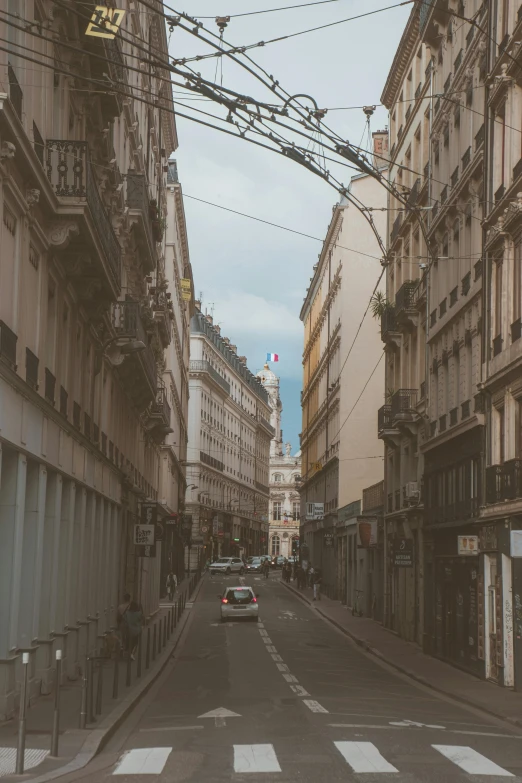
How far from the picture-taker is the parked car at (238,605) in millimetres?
45375

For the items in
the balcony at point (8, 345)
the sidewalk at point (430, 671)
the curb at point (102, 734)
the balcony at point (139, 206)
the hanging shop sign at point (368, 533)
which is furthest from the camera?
the hanging shop sign at point (368, 533)

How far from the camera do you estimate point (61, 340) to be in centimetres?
2317

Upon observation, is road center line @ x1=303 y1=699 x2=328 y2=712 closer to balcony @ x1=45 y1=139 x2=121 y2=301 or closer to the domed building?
balcony @ x1=45 y1=139 x2=121 y2=301

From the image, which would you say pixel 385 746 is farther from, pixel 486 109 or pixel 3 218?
pixel 486 109

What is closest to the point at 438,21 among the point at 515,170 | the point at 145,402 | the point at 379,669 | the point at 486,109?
the point at 486,109

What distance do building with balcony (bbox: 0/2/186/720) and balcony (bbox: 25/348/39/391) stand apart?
3 centimetres

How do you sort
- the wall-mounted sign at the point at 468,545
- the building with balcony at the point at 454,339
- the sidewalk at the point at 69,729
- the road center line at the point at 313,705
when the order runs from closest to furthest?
the sidewalk at the point at 69,729, the road center line at the point at 313,705, the wall-mounted sign at the point at 468,545, the building with balcony at the point at 454,339

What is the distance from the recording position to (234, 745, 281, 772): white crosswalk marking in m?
12.5

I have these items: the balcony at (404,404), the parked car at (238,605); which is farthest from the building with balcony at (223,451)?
the balcony at (404,404)

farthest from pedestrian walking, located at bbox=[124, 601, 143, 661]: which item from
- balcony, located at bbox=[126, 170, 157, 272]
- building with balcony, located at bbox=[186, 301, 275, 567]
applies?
building with balcony, located at bbox=[186, 301, 275, 567]

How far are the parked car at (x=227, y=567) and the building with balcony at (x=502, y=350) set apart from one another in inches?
2641

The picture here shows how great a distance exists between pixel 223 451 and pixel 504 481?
9658cm

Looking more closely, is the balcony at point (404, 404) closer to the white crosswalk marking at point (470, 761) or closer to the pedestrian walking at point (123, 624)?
the pedestrian walking at point (123, 624)

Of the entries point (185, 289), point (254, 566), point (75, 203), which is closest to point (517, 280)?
point (75, 203)
